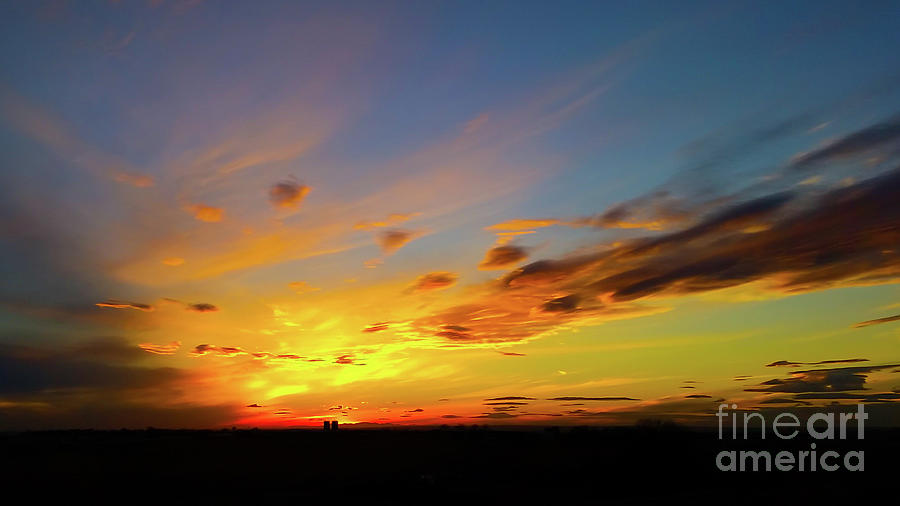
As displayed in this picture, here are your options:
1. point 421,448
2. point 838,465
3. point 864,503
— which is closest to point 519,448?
point 421,448

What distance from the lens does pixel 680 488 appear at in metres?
42.3

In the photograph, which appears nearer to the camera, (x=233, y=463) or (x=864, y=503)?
(x=864, y=503)

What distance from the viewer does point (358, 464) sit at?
57.9 meters

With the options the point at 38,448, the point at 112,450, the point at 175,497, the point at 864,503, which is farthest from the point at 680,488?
the point at 38,448

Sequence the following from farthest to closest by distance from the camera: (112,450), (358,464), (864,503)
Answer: (112,450)
(358,464)
(864,503)

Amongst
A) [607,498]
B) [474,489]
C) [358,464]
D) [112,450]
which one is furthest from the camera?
[112,450]

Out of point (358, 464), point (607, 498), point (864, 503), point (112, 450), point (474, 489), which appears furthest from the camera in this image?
point (112, 450)

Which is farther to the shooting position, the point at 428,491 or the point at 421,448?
the point at 421,448

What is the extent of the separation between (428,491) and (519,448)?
3960 centimetres

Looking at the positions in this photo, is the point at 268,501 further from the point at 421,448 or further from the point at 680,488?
the point at 421,448

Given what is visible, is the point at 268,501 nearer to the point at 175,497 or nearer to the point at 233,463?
the point at 175,497

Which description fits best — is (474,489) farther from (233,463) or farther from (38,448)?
(38,448)

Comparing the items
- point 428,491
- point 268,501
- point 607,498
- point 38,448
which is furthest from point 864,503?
point 38,448

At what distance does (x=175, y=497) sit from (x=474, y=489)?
18.9m
